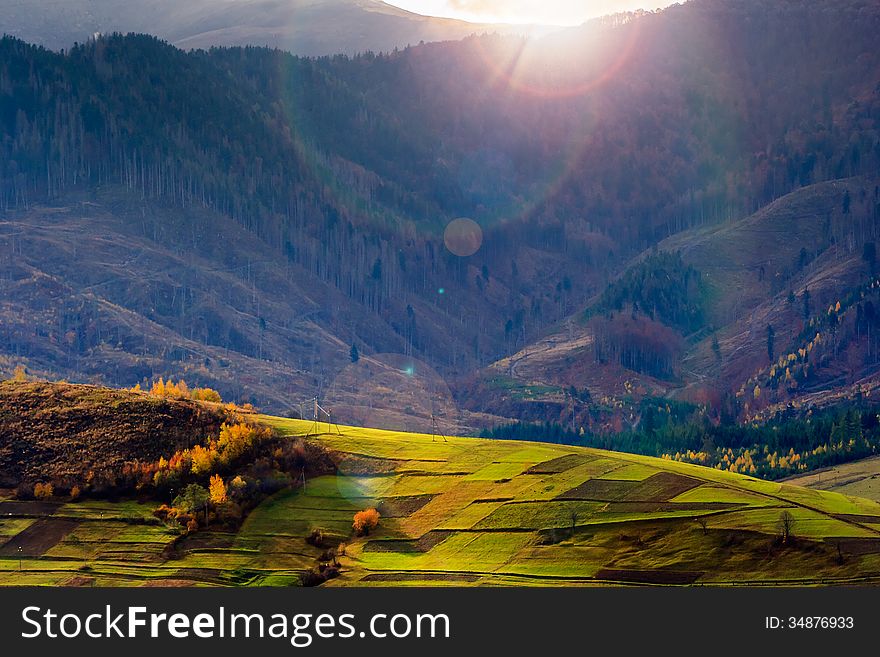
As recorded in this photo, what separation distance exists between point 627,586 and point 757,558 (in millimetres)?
18543

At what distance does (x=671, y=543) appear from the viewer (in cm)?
19850
